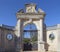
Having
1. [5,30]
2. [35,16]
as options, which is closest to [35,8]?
[35,16]

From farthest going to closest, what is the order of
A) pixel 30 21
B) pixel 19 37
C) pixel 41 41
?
pixel 30 21 < pixel 19 37 < pixel 41 41

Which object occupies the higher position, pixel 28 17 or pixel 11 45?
pixel 28 17

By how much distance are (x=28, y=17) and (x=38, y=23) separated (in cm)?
186

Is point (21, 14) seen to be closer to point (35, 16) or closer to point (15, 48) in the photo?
point (35, 16)

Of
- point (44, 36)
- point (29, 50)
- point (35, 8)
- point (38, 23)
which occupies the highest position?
point (35, 8)

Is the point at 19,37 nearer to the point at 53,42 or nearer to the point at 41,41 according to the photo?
the point at 41,41

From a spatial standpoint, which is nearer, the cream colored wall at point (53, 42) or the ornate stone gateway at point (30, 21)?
the cream colored wall at point (53, 42)

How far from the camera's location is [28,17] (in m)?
28.1

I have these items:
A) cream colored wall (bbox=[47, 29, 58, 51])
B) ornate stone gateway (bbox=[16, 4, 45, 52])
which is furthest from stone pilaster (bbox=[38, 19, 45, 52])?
cream colored wall (bbox=[47, 29, 58, 51])

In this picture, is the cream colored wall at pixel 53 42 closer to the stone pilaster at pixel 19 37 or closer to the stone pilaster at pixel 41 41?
the stone pilaster at pixel 41 41

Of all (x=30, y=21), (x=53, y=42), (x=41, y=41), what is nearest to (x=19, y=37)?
(x=30, y=21)

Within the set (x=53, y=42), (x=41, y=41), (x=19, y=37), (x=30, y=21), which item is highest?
(x=30, y=21)

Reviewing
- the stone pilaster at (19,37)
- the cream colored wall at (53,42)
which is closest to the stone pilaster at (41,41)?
the cream colored wall at (53,42)

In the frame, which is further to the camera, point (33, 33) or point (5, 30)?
point (33, 33)
